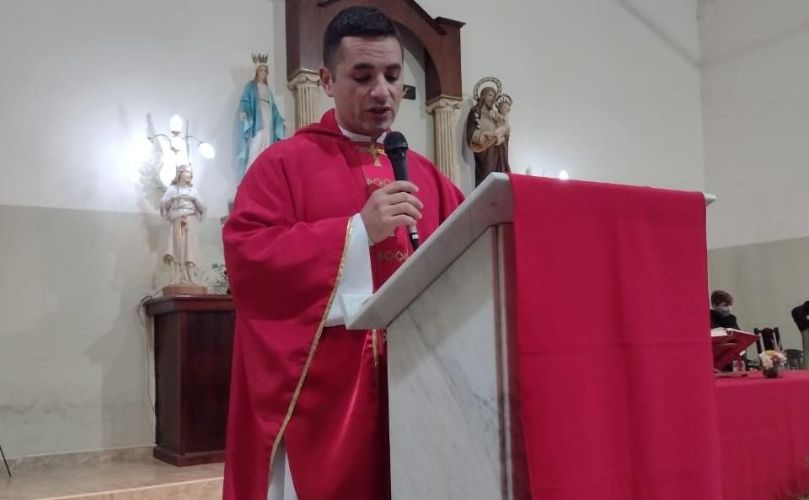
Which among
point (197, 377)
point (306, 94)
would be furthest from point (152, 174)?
point (197, 377)

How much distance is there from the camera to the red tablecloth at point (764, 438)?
2174mm

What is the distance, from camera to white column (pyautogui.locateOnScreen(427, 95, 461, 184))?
6586 mm

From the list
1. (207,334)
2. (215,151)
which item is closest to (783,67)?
(215,151)

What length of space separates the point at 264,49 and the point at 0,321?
2702mm

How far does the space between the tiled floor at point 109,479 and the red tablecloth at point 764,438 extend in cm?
253

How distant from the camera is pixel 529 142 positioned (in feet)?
24.2

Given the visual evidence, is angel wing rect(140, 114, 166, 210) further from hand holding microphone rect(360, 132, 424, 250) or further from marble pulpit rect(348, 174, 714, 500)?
marble pulpit rect(348, 174, 714, 500)

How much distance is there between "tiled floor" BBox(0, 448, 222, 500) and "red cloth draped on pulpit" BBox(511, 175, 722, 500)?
3.03 m

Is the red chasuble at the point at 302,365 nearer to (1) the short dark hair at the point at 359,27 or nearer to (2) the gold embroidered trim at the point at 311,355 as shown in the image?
(2) the gold embroidered trim at the point at 311,355

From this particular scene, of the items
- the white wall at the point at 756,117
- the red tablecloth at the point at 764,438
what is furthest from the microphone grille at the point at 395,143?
the white wall at the point at 756,117

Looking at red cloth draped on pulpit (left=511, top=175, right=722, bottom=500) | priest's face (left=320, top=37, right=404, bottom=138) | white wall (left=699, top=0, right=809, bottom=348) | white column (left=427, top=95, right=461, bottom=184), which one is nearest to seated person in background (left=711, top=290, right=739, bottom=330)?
white column (left=427, top=95, right=461, bottom=184)

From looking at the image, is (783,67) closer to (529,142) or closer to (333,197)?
(529,142)

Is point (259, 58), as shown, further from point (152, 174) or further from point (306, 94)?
point (152, 174)

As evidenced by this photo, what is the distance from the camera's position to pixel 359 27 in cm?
174
